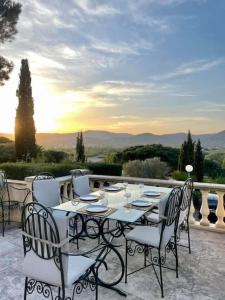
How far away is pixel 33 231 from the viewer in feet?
6.48

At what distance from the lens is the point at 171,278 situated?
2816 mm

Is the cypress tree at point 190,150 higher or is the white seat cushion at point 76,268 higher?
the cypress tree at point 190,150

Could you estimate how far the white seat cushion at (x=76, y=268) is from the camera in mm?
1960

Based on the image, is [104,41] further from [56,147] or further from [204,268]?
[56,147]

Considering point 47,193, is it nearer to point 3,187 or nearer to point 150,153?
point 3,187

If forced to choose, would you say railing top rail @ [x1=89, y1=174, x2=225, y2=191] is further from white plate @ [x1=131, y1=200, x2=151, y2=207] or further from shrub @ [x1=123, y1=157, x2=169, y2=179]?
shrub @ [x1=123, y1=157, x2=169, y2=179]

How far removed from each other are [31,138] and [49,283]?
450 inches

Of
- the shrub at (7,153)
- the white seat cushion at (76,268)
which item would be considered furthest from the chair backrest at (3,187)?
the shrub at (7,153)

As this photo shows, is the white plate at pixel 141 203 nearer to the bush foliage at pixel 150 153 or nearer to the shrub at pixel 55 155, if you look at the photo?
the shrub at pixel 55 155

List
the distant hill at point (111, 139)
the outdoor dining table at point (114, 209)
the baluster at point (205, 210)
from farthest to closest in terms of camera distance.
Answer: the distant hill at point (111, 139) < the baluster at point (205, 210) < the outdoor dining table at point (114, 209)

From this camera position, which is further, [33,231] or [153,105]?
[153,105]

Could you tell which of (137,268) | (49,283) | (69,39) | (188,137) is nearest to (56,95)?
(69,39)

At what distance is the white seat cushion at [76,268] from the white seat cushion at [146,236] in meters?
0.66

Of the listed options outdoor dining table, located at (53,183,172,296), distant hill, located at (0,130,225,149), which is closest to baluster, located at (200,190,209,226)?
outdoor dining table, located at (53,183,172,296)
